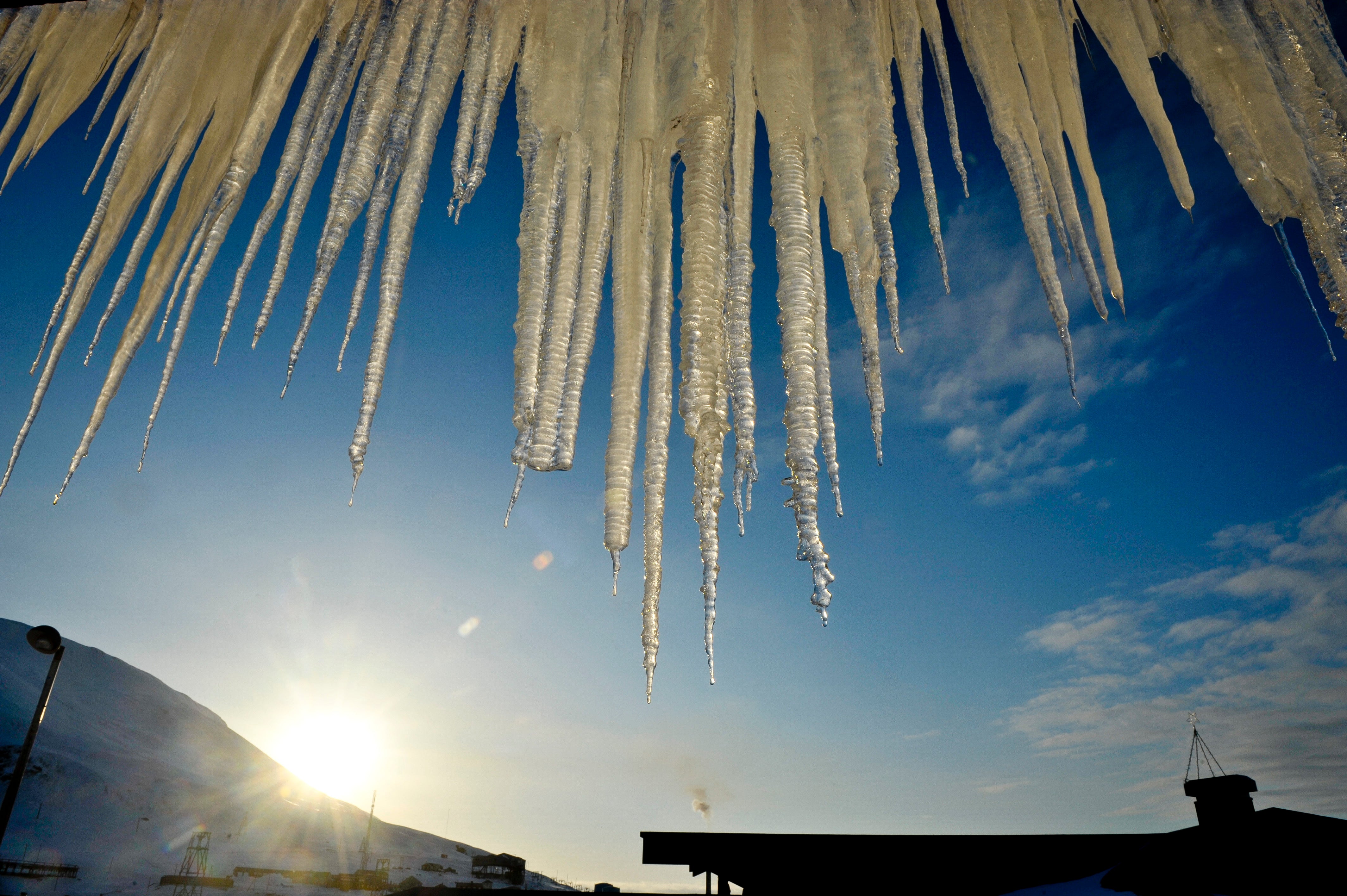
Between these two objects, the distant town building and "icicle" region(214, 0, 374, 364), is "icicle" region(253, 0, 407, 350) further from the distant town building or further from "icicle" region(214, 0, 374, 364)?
the distant town building

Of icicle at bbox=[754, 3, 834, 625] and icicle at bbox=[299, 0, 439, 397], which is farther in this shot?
icicle at bbox=[299, 0, 439, 397]

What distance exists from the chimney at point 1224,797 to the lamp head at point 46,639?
11.3m

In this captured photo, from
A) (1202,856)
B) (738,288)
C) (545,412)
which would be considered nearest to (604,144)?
(738,288)

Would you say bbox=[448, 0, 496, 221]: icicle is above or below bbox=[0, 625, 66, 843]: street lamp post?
above

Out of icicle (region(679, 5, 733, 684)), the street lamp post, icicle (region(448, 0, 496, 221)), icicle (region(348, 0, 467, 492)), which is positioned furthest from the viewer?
the street lamp post

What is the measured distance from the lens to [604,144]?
194 centimetres

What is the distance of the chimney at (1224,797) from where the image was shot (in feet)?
16.9

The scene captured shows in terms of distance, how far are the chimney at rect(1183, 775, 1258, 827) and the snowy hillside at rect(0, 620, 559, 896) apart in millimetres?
80418

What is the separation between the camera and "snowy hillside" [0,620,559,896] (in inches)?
4026

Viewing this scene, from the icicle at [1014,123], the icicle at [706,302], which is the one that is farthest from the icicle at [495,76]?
the icicle at [1014,123]

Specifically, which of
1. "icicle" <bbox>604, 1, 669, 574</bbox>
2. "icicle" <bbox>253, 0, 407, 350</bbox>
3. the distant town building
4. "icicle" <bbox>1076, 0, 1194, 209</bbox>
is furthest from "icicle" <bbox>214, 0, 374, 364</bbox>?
the distant town building

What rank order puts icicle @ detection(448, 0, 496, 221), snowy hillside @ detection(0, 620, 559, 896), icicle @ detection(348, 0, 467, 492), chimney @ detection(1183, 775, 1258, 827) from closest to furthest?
1. icicle @ detection(348, 0, 467, 492)
2. icicle @ detection(448, 0, 496, 221)
3. chimney @ detection(1183, 775, 1258, 827)
4. snowy hillside @ detection(0, 620, 559, 896)

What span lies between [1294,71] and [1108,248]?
53 centimetres

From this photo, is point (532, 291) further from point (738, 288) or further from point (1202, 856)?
point (1202, 856)
